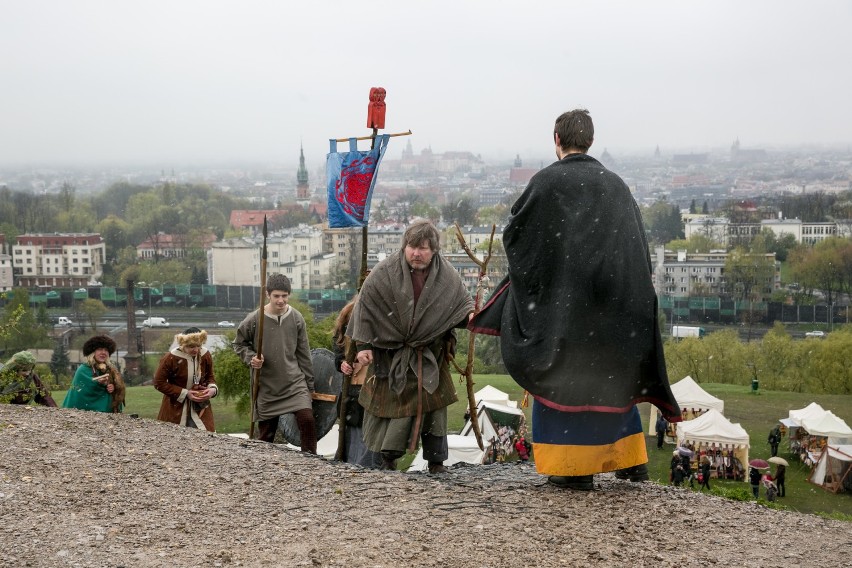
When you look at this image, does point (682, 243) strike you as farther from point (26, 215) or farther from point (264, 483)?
point (264, 483)

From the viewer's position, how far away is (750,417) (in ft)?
79.6

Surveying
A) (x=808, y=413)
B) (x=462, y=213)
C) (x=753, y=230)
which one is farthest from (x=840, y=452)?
(x=753, y=230)

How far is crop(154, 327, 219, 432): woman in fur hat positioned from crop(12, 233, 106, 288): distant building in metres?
94.6

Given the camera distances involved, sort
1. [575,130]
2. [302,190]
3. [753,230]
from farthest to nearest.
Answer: [302,190] → [753,230] → [575,130]

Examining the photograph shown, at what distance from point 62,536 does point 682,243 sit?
9652cm

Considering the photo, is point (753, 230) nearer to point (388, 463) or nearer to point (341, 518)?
point (388, 463)

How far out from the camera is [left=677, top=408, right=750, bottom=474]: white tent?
17922 mm

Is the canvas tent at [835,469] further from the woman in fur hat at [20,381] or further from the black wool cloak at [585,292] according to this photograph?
the woman in fur hat at [20,381]

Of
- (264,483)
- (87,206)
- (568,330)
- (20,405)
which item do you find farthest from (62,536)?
(87,206)

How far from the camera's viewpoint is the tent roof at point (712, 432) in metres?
17.9

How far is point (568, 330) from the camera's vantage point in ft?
17.3

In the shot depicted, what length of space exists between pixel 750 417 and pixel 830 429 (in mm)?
5018

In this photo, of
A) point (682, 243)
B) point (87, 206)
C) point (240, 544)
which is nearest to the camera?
point (240, 544)

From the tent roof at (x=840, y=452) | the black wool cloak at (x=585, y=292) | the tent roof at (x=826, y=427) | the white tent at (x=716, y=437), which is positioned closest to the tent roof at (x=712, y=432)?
the white tent at (x=716, y=437)
